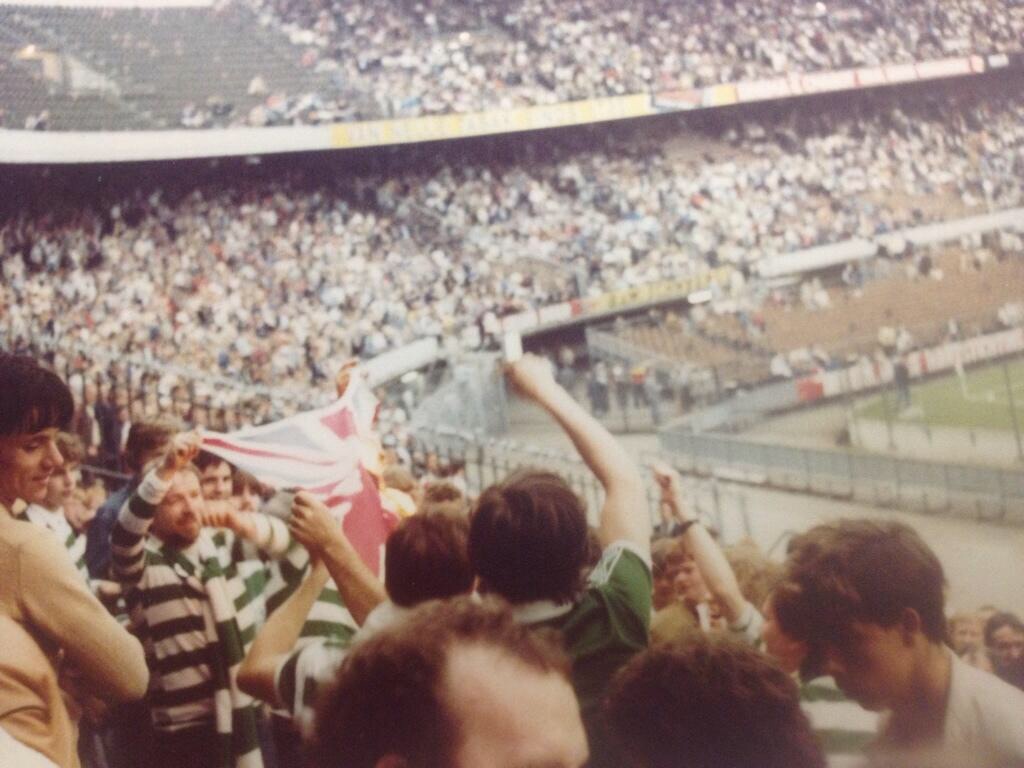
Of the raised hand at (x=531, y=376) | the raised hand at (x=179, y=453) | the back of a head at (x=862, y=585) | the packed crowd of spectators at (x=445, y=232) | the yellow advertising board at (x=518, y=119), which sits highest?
the yellow advertising board at (x=518, y=119)

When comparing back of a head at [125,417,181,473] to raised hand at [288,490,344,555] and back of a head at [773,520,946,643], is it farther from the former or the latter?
back of a head at [773,520,946,643]

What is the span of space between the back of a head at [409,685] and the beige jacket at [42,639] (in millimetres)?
596

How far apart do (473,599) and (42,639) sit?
786 mm

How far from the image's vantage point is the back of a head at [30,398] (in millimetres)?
1702

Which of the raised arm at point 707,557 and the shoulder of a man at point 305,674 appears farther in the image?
the raised arm at point 707,557

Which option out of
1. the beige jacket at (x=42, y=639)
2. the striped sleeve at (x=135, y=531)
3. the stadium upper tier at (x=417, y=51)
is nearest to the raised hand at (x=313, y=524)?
the striped sleeve at (x=135, y=531)

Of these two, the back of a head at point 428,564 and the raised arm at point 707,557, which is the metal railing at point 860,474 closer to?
the raised arm at point 707,557

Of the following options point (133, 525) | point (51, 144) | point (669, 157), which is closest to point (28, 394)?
point (133, 525)

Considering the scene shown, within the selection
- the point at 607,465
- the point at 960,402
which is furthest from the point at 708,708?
the point at 960,402

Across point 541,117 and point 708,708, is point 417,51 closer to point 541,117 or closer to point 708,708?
point 541,117

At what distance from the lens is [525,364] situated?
1.87 m

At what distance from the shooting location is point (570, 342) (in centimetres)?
188

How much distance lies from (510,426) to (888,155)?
1028 mm

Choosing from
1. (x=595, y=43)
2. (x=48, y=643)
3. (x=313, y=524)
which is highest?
(x=595, y=43)
